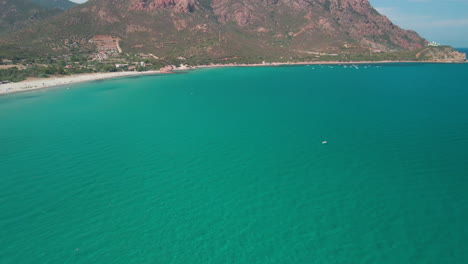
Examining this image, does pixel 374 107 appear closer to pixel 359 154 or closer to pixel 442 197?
pixel 359 154

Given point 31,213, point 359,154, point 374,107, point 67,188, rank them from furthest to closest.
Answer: point 374,107, point 359,154, point 67,188, point 31,213

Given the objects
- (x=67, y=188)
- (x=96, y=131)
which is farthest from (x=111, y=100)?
(x=67, y=188)

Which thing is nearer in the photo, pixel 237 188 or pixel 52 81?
pixel 237 188

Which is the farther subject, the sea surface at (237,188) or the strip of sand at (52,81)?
the strip of sand at (52,81)

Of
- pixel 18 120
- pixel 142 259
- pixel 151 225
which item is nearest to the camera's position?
pixel 142 259

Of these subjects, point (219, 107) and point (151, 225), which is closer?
point (151, 225)

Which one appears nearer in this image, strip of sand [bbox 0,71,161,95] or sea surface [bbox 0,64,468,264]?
sea surface [bbox 0,64,468,264]

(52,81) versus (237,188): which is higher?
(52,81)

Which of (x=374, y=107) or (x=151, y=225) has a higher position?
(x=374, y=107)
